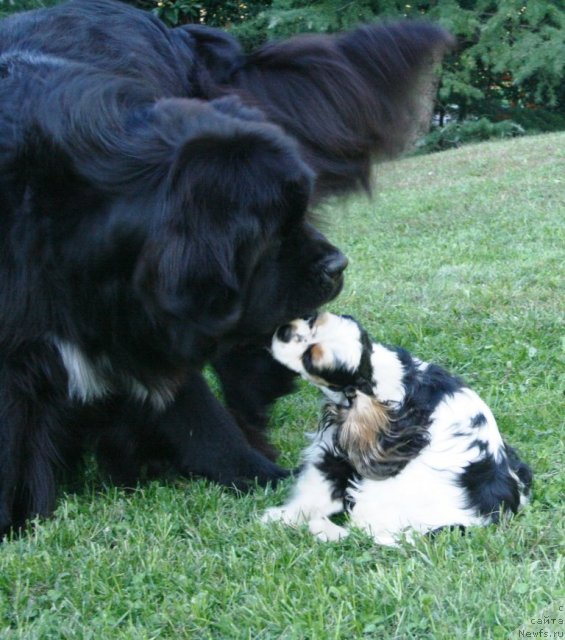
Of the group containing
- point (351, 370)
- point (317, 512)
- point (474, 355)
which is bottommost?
point (474, 355)

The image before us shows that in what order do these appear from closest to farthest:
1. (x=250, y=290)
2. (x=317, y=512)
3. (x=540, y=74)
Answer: (x=250, y=290), (x=317, y=512), (x=540, y=74)

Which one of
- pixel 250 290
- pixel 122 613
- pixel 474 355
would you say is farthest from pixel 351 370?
pixel 474 355

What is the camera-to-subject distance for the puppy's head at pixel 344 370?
2.79 meters

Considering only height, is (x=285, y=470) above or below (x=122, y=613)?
below

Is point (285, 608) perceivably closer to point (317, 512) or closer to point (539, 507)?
point (317, 512)

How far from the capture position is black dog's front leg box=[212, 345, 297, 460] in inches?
146

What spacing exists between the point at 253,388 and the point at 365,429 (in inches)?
40.9

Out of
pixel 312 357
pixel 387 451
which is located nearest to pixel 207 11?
pixel 312 357

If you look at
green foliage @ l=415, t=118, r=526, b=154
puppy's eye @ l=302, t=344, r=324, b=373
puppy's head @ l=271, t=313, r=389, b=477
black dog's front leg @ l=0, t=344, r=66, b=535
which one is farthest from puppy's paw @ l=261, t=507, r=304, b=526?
green foliage @ l=415, t=118, r=526, b=154

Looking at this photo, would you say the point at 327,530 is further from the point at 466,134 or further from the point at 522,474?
the point at 466,134

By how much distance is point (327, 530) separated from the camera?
2842mm

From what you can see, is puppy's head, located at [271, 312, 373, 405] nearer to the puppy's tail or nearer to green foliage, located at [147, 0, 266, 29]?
the puppy's tail

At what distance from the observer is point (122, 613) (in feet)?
8.12

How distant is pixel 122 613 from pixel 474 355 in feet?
8.15
